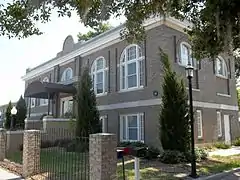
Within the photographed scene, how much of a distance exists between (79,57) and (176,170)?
15383 mm


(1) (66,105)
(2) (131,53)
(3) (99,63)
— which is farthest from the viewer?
(1) (66,105)

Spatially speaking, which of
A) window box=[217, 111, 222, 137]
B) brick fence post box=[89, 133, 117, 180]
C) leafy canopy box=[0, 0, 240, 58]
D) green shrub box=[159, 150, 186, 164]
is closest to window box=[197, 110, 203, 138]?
window box=[217, 111, 222, 137]

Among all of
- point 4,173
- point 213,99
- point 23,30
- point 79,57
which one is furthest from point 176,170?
point 79,57

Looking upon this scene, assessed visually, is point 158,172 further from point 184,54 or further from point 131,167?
point 184,54

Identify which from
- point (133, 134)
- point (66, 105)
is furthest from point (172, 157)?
point (66, 105)

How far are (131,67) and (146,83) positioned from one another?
2.06 meters

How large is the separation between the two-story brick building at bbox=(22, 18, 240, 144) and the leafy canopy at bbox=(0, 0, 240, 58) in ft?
23.9

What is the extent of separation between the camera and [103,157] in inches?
265

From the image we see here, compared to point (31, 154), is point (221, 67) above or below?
above

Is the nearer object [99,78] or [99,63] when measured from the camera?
[99,78]

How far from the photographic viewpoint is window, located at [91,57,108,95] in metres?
21.1

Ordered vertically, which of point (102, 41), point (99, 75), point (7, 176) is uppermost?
point (102, 41)

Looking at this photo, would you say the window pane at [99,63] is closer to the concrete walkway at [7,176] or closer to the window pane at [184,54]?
the window pane at [184,54]

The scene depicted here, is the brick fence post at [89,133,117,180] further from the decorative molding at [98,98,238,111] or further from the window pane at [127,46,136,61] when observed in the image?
the window pane at [127,46,136,61]
